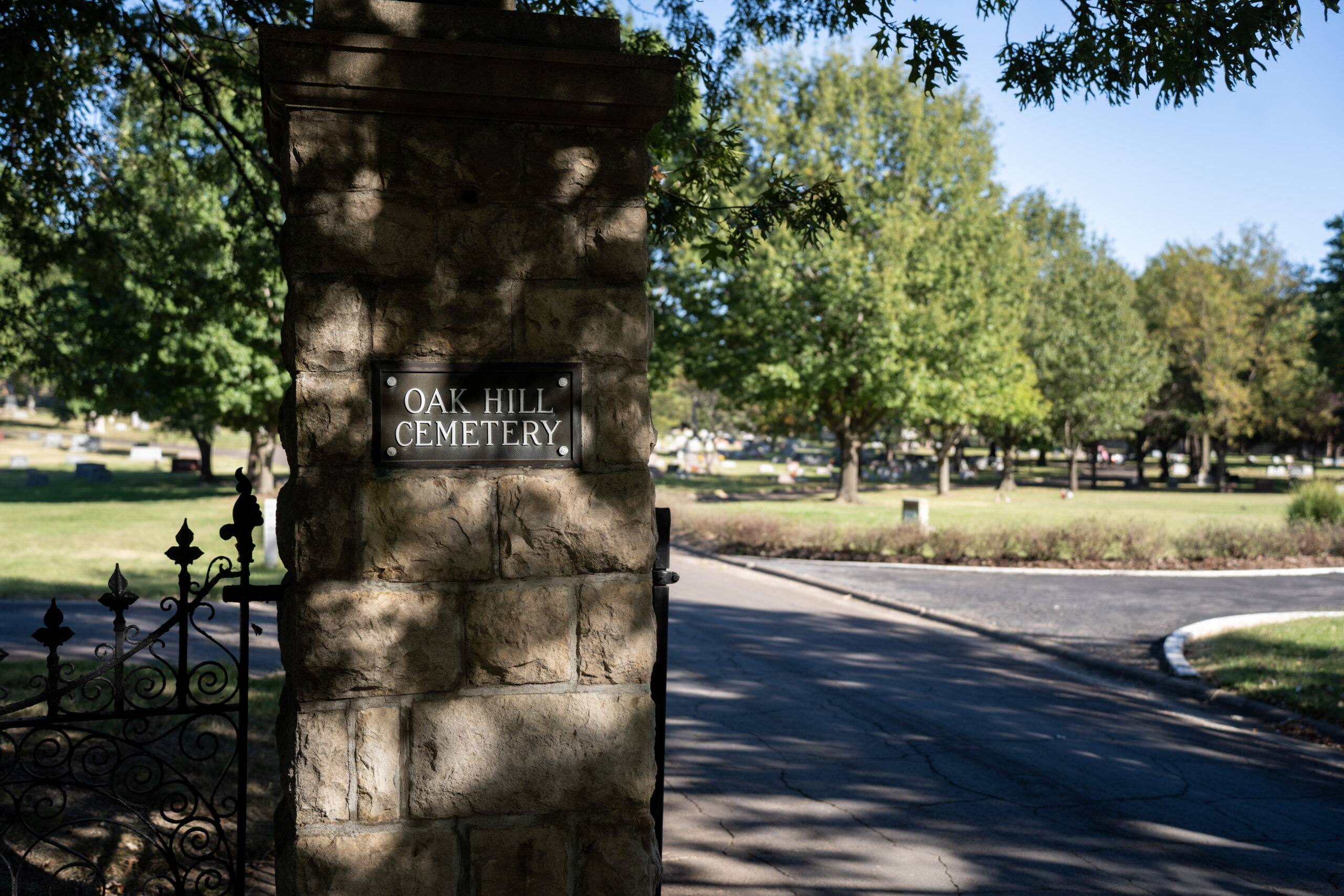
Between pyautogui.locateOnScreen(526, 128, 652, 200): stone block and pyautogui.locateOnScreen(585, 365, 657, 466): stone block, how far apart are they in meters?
0.49

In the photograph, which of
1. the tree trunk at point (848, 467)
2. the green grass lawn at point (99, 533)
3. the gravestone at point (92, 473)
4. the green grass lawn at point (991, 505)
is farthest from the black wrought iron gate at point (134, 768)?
the gravestone at point (92, 473)

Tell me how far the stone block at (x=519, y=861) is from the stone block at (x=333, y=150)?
1737 millimetres

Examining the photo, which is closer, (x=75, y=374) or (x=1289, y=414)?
(x=75, y=374)

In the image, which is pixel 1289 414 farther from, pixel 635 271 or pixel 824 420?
pixel 635 271

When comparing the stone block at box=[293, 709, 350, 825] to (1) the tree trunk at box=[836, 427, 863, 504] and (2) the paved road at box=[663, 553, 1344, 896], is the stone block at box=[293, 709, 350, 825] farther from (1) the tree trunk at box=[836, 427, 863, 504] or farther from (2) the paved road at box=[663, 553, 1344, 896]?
(1) the tree trunk at box=[836, 427, 863, 504]

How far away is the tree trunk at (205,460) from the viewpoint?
35.6m

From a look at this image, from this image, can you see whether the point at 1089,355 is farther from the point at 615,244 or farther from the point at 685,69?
the point at 615,244

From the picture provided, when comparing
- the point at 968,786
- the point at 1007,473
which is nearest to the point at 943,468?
the point at 1007,473

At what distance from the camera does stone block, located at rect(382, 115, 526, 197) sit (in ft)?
8.83

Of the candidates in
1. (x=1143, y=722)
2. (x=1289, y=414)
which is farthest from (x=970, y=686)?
(x=1289, y=414)

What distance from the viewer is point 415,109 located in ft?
8.79

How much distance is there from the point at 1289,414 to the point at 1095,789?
45726 millimetres

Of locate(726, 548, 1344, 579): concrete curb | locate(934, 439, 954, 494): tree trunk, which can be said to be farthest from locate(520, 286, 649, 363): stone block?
locate(934, 439, 954, 494): tree trunk

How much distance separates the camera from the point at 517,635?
2758 mm
